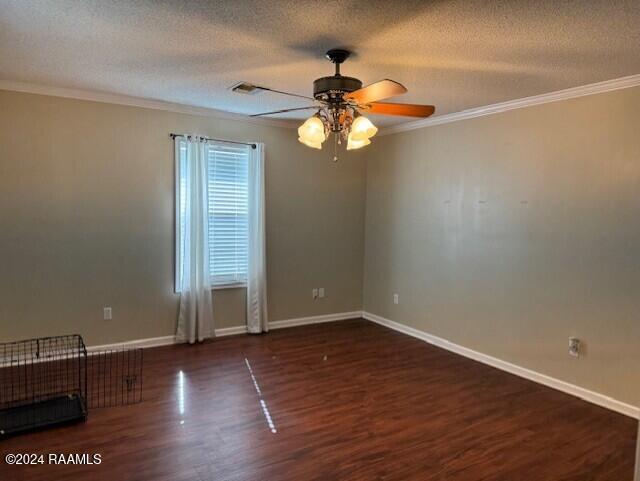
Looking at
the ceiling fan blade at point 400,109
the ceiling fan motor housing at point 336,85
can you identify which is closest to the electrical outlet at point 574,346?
the ceiling fan blade at point 400,109

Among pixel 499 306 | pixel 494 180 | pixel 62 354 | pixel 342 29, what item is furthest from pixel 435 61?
pixel 62 354

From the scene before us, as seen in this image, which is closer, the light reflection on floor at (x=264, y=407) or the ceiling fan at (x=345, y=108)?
the ceiling fan at (x=345, y=108)

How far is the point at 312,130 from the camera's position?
103 inches

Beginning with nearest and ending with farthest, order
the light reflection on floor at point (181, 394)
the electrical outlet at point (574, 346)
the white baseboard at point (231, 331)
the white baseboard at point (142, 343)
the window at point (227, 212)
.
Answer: the light reflection on floor at point (181, 394) → the electrical outlet at point (574, 346) → the white baseboard at point (142, 343) → the window at point (227, 212) → the white baseboard at point (231, 331)

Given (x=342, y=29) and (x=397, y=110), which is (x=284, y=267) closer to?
(x=397, y=110)

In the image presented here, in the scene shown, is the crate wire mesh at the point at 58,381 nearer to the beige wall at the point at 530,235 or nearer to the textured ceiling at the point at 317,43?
the textured ceiling at the point at 317,43

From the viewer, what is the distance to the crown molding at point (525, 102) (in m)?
3.19

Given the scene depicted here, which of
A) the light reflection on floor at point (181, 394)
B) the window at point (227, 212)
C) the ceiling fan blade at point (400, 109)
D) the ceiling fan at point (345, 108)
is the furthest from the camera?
the window at point (227, 212)

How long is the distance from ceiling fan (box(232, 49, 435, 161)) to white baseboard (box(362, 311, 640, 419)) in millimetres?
2510

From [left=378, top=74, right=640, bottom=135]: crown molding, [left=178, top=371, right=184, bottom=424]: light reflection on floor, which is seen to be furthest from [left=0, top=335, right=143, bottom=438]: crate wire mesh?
[left=378, top=74, right=640, bottom=135]: crown molding

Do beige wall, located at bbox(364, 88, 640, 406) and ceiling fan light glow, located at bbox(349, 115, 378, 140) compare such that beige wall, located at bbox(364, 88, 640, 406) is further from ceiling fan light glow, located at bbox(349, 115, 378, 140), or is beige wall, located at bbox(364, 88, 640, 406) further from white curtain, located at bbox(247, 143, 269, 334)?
ceiling fan light glow, located at bbox(349, 115, 378, 140)

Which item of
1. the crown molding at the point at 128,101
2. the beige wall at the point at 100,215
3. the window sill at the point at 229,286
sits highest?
the crown molding at the point at 128,101

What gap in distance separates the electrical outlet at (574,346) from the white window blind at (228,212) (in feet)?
10.7

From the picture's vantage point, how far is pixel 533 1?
80.4 inches
